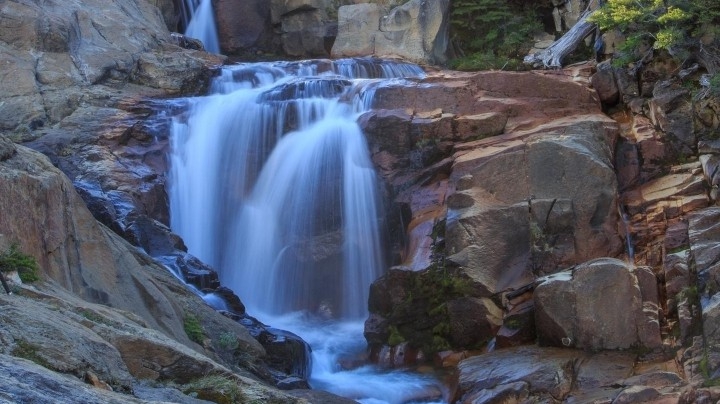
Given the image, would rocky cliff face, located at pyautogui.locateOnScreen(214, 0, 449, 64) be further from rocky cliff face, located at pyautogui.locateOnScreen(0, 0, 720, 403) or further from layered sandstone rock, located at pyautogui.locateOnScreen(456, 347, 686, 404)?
layered sandstone rock, located at pyautogui.locateOnScreen(456, 347, 686, 404)

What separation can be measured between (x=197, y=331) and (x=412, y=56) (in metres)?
15.5

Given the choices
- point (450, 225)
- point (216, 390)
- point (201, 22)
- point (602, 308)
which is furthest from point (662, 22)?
point (201, 22)

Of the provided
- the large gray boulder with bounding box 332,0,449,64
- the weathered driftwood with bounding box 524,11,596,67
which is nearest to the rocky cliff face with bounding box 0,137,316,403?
the weathered driftwood with bounding box 524,11,596,67

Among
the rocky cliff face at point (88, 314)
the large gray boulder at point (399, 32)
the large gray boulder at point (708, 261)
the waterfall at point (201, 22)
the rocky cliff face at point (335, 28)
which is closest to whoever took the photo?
the rocky cliff face at point (88, 314)

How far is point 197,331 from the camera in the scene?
34.2 ft

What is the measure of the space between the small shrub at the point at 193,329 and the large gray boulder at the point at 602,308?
15.9 feet

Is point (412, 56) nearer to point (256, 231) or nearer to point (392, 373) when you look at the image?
point (256, 231)

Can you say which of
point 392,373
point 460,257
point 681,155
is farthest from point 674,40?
point 392,373

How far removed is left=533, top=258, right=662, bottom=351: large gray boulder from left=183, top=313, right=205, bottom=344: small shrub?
15.9 feet

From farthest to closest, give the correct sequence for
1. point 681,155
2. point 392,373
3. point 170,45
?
point 170,45
point 681,155
point 392,373

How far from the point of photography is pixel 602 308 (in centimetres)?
1199

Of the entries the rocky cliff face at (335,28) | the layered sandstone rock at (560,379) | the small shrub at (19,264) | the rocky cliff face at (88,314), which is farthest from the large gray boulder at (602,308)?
the rocky cliff face at (335,28)

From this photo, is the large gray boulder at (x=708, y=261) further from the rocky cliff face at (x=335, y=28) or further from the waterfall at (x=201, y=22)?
the waterfall at (x=201, y=22)

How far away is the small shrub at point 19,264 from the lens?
743 cm
